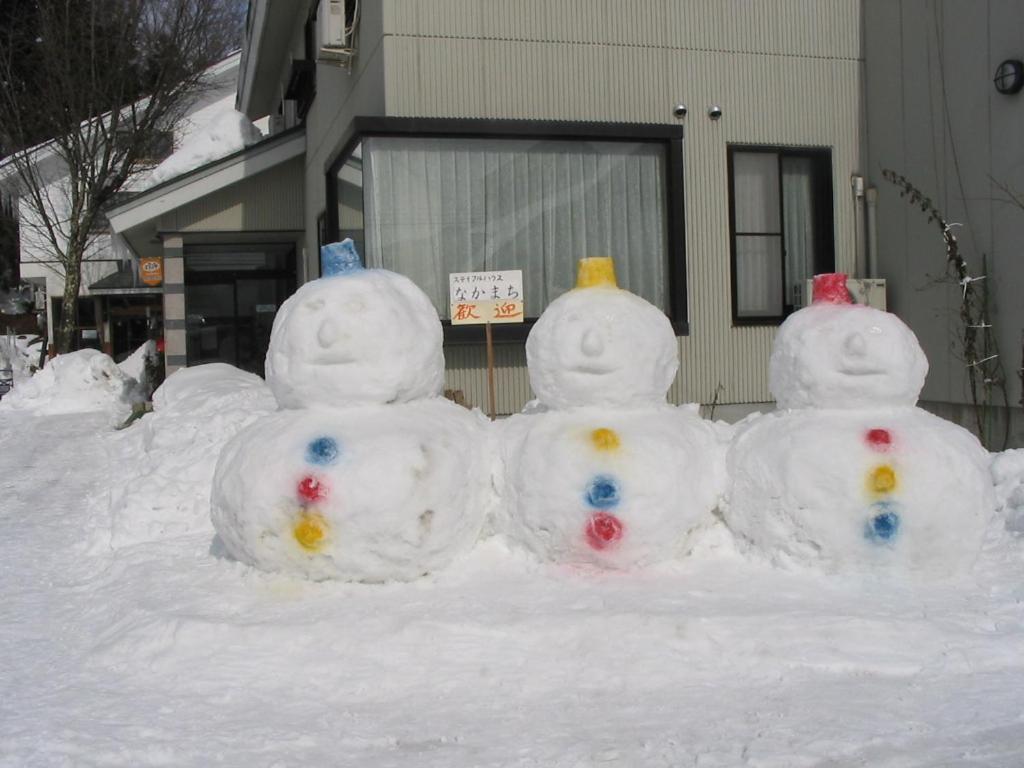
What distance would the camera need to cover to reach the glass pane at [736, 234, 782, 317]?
10.4 metres

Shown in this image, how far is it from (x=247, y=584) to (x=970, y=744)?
10.5 ft

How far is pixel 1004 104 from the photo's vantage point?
28.3ft

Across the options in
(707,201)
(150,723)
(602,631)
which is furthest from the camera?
(707,201)

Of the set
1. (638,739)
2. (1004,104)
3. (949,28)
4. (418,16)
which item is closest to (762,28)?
(949,28)

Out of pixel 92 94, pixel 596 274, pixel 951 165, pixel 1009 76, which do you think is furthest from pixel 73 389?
pixel 1009 76

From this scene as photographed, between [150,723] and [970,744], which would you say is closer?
[970,744]

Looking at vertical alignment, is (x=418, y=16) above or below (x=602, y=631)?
above

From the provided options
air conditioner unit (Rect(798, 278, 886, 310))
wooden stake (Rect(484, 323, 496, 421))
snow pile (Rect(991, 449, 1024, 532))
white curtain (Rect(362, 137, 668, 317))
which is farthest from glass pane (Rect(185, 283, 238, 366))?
snow pile (Rect(991, 449, 1024, 532))

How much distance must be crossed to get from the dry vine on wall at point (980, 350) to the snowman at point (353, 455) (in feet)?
18.1

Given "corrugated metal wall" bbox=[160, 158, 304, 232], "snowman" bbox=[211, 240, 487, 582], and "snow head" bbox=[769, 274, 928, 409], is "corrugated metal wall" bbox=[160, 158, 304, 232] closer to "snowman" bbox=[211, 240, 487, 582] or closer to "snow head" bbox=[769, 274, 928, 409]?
"snowman" bbox=[211, 240, 487, 582]

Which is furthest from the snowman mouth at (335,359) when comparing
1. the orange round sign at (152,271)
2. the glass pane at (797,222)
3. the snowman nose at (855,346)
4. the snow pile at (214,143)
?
the orange round sign at (152,271)

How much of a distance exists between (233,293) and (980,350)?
11496 mm

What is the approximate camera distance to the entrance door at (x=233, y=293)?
16359 millimetres

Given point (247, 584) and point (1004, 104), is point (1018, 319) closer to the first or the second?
point (1004, 104)
